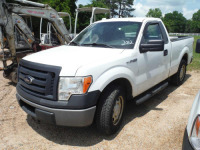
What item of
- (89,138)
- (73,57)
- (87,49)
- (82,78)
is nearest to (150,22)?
(87,49)

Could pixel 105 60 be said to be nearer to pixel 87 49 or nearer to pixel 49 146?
pixel 87 49

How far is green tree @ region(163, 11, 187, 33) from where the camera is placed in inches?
4305

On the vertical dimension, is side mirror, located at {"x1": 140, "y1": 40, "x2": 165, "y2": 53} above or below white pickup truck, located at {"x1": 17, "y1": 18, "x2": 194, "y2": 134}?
above

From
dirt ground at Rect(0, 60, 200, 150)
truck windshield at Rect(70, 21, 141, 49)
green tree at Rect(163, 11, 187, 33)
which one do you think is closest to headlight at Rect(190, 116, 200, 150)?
dirt ground at Rect(0, 60, 200, 150)

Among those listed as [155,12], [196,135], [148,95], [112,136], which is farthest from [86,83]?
[155,12]

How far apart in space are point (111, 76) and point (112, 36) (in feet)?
3.95

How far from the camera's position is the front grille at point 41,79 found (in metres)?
2.77

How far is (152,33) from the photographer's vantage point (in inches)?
172

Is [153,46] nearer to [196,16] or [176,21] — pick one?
[176,21]

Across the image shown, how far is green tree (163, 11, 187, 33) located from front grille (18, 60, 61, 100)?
11246 centimetres

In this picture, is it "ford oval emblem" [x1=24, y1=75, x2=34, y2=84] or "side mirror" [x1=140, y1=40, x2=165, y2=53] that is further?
"side mirror" [x1=140, y1=40, x2=165, y2=53]

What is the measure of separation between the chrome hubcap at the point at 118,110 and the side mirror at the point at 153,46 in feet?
3.28

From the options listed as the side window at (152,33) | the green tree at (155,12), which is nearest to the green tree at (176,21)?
the green tree at (155,12)

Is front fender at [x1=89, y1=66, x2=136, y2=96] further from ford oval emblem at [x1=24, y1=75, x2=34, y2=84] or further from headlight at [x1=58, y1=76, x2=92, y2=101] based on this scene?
ford oval emblem at [x1=24, y1=75, x2=34, y2=84]
